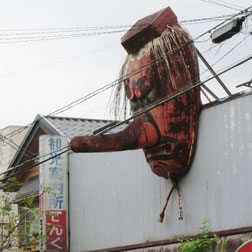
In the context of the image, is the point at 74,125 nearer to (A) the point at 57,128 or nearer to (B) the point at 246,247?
(A) the point at 57,128

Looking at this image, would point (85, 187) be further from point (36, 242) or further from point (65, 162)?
point (36, 242)

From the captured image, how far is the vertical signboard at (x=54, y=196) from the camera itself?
22469 mm

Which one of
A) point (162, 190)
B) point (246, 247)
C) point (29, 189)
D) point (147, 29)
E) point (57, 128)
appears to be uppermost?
point (147, 29)

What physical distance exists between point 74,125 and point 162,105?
32.5 ft

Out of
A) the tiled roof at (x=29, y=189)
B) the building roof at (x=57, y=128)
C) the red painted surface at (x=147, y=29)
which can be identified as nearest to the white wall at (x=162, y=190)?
the building roof at (x=57, y=128)

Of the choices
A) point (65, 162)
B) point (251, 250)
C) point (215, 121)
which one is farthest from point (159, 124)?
point (65, 162)

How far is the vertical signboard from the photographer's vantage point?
2247 centimetres

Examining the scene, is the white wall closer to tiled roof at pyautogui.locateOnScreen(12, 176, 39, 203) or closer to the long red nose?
the long red nose

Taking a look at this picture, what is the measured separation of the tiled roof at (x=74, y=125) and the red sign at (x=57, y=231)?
3.42 m

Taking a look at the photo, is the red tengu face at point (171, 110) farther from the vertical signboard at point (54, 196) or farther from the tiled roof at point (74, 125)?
the tiled roof at point (74, 125)

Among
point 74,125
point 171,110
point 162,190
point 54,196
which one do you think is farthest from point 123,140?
point 74,125

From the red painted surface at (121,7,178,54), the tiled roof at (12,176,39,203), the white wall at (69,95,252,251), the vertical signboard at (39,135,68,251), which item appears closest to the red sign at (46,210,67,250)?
the vertical signboard at (39,135,68,251)

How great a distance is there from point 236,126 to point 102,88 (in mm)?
4073

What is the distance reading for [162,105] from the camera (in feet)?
58.7
